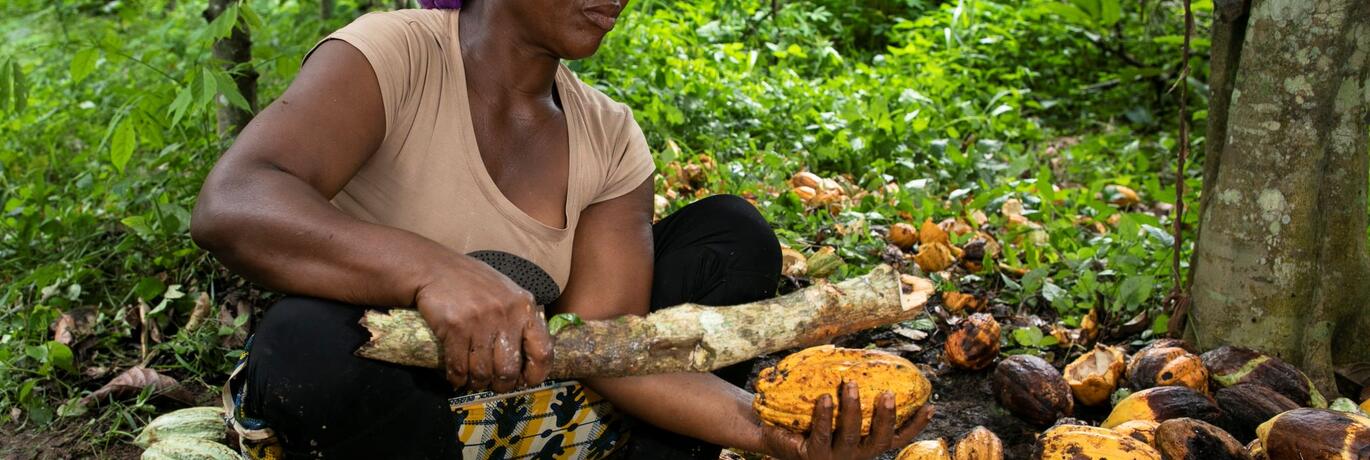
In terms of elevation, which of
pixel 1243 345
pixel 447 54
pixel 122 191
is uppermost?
pixel 447 54

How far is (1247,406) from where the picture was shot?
233 cm

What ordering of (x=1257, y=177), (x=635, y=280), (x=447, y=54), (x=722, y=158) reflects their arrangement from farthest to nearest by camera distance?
1. (x=722, y=158)
2. (x=1257, y=177)
3. (x=635, y=280)
4. (x=447, y=54)

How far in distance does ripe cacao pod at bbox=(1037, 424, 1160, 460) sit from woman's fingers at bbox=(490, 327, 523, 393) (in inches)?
38.0

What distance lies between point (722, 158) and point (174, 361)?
2204 millimetres

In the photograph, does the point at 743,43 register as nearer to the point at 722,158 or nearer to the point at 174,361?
the point at 722,158

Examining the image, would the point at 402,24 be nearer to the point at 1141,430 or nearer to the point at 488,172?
the point at 488,172

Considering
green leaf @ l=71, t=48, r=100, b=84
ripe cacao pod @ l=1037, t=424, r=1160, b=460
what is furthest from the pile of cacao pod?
green leaf @ l=71, t=48, r=100, b=84

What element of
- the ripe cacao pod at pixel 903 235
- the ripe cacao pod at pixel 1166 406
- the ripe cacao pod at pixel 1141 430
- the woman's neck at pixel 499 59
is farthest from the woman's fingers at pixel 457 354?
the ripe cacao pod at pixel 903 235

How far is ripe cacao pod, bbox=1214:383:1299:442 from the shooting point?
2.29 m

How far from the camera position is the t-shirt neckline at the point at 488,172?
2090 millimetres

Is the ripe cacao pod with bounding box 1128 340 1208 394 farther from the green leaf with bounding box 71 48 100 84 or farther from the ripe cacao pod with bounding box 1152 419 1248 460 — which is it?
the green leaf with bounding box 71 48 100 84

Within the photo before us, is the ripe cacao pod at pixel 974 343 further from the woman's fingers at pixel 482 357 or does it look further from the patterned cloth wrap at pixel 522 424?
the woman's fingers at pixel 482 357

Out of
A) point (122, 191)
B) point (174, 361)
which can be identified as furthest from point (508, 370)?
point (122, 191)

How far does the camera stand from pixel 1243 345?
266 centimetres
